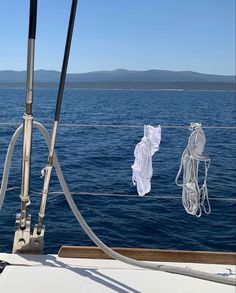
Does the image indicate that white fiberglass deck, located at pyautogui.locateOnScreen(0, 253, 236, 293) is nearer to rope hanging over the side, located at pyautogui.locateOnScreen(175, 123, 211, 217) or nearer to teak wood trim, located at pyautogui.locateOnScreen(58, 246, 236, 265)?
teak wood trim, located at pyautogui.locateOnScreen(58, 246, 236, 265)

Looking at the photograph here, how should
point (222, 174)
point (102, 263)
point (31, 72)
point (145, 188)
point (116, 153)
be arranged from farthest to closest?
point (116, 153), point (222, 174), point (145, 188), point (102, 263), point (31, 72)

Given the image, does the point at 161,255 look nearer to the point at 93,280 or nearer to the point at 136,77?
the point at 93,280

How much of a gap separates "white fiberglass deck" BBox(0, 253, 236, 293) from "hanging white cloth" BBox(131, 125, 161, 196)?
89 centimetres

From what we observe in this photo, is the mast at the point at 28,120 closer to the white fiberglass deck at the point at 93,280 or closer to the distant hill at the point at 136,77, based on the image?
the white fiberglass deck at the point at 93,280

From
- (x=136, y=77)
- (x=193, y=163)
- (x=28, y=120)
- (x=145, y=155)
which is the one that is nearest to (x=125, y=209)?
(x=145, y=155)

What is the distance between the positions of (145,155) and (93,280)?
1117 millimetres

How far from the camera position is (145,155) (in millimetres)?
2625

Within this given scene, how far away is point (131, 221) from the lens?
4.78 m

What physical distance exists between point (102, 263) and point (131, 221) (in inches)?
115

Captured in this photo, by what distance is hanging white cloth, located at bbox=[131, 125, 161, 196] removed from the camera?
2621 mm

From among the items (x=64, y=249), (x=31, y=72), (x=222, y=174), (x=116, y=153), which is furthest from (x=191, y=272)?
(x=116, y=153)

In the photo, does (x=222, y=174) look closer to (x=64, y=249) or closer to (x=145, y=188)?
(x=145, y=188)

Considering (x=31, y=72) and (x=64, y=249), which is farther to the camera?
(x=64, y=249)

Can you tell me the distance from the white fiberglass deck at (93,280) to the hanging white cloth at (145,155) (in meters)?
0.89
